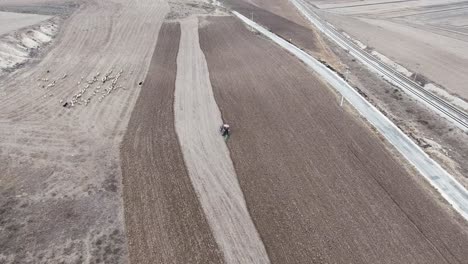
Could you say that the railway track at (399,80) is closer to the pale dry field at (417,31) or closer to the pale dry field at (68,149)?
the pale dry field at (417,31)

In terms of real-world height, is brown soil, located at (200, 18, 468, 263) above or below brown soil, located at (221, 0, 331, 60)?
below

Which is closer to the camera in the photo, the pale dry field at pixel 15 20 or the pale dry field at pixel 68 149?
the pale dry field at pixel 68 149

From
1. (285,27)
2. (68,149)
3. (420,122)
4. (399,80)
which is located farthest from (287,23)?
(68,149)

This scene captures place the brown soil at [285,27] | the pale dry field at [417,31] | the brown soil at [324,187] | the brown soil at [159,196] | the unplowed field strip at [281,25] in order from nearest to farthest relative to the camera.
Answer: the brown soil at [159,196], the brown soil at [324,187], the pale dry field at [417,31], the brown soil at [285,27], the unplowed field strip at [281,25]

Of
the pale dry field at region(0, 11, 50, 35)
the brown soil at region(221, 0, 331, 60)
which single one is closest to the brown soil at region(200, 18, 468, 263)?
the brown soil at region(221, 0, 331, 60)

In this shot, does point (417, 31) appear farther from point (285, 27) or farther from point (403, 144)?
point (403, 144)

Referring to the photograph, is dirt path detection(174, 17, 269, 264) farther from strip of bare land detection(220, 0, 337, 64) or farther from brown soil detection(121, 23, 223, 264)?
strip of bare land detection(220, 0, 337, 64)

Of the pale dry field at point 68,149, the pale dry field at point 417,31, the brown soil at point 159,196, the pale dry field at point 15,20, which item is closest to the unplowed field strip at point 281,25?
the pale dry field at point 417,31
